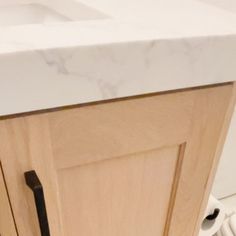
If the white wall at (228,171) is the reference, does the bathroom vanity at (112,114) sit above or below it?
above

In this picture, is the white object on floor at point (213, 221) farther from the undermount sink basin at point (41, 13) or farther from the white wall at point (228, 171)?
the undermount sink basin at point (41, 13)

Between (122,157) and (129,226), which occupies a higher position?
(122,157)

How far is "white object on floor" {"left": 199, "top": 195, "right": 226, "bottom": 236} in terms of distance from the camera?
0.93m

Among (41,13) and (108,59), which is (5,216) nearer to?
(108,59)

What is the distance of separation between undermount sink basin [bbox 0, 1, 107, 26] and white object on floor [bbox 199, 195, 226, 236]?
68 centimetres

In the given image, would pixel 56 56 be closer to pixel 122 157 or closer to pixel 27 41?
pixel 27 41

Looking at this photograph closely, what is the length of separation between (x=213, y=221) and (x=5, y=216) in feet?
2.41

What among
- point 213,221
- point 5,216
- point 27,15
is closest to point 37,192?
point 5,216

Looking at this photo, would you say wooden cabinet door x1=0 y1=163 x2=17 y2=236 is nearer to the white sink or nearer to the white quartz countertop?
the white quartz countertop

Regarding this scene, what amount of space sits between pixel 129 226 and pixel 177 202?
98 mm

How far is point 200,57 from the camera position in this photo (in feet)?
1.23

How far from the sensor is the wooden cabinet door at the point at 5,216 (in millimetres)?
387

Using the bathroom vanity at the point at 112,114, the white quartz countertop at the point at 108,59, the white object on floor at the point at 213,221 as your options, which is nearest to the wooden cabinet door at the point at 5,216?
the bathroom vanity at the point at 112,114

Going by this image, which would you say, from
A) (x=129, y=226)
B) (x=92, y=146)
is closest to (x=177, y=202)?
(x=129, y=226)
